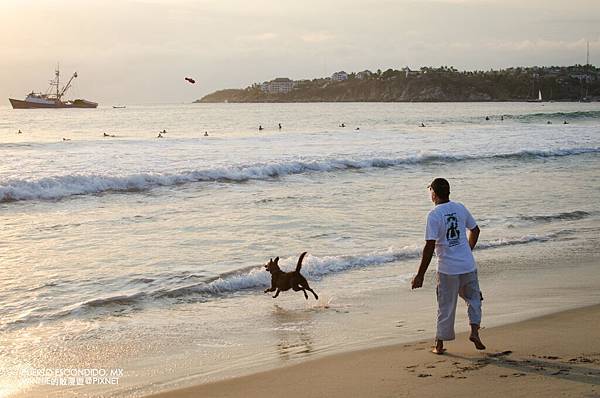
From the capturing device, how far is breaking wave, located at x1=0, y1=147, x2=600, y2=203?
723 inches

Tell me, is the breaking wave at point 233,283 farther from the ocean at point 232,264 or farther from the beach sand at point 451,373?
the beach sand at point 451,373

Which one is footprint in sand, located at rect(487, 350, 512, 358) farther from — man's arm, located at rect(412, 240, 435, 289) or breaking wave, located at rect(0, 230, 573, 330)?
breaking wave, located at rect(0, 230, 573, 330)

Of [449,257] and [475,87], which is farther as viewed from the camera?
[475,87]

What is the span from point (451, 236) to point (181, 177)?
54.8ft

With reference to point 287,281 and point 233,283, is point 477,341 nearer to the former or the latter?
point 287,281

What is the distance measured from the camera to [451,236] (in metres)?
5.68

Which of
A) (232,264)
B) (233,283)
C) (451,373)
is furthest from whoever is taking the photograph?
(232,264)

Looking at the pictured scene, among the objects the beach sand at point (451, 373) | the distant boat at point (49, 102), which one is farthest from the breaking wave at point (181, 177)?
the distant boat at point (49, 102)

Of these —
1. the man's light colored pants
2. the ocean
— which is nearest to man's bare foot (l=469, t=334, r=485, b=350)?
the man's light colored pants

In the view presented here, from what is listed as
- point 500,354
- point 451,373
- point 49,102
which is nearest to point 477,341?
point 500,354

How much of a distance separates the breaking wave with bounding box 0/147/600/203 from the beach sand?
45.7ft

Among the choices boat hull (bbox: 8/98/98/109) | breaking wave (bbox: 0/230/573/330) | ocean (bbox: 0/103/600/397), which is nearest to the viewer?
ocean (bbox: 0/103/600/397)

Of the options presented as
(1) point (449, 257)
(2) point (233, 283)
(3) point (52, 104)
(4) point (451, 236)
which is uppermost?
(3) point (52, 104)

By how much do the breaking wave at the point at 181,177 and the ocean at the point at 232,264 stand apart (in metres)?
0.08
